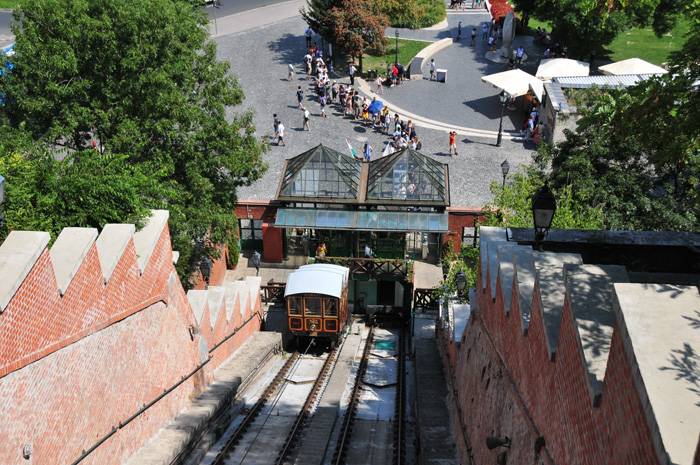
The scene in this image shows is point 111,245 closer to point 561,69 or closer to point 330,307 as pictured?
point 330,307

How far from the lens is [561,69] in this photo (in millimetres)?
36281

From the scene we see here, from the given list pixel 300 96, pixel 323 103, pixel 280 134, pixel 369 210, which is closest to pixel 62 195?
pixel 369 210

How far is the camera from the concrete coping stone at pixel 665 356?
4.46m

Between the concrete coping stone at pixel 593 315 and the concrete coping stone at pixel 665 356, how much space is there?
26.4 inches

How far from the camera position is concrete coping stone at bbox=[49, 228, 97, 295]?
30.5 ft

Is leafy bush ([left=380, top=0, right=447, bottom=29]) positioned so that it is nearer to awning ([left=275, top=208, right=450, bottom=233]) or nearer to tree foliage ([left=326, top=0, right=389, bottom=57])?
tree foliage ([left=326, top=0, right=389, bottom=57])

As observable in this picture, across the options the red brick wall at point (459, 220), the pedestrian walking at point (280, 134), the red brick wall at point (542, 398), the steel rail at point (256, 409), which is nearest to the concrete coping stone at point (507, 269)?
the red brick wall at point (542, 398)

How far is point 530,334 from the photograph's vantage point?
8.08 m

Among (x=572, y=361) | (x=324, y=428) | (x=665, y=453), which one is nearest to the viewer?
(x=665, y=453)

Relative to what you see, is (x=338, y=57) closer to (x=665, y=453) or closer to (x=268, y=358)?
(x=268, y=358)

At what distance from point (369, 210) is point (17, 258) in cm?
1712

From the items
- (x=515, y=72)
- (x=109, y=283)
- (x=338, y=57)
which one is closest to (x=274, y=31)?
(x=338, y=57)

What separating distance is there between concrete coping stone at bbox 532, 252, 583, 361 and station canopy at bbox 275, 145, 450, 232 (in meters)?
16.2

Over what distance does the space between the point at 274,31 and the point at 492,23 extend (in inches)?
590
